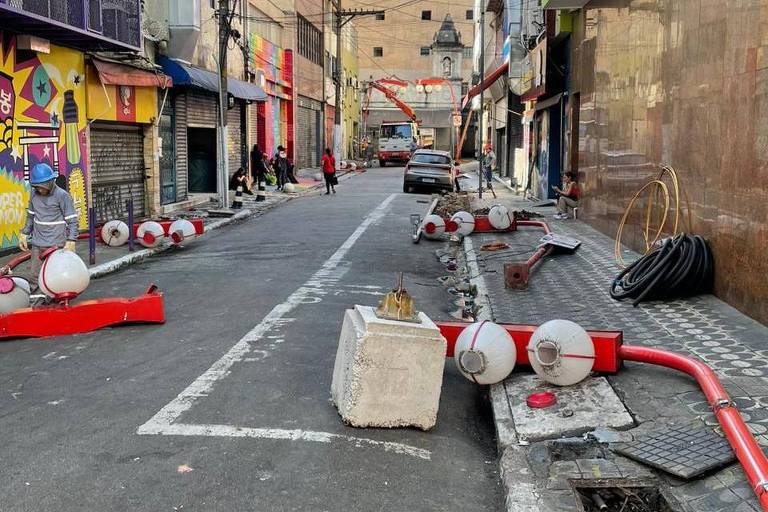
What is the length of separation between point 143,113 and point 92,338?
1362cm

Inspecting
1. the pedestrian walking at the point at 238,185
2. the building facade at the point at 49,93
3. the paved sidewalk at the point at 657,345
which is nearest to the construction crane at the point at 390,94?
the pedestrian walking at the point at 238,185

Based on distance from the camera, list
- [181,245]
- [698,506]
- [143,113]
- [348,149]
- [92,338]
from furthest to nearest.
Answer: [348,149] < [143,113] < [181,245] < [92,338] < [698,506]

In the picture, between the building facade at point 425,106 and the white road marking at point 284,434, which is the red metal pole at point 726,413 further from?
the building facade at point 425,106

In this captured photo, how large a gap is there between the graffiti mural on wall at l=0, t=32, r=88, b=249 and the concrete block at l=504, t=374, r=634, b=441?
1079 cm

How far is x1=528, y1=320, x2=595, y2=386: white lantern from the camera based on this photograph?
20.6ft

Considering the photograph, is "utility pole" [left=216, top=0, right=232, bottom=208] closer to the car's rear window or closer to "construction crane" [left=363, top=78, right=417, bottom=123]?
the car's rear window

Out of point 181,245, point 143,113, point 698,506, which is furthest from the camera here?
point 143,113

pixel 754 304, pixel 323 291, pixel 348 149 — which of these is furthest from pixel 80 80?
pixel 348 149

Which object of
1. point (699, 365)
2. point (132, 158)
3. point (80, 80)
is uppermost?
point (80, 80)

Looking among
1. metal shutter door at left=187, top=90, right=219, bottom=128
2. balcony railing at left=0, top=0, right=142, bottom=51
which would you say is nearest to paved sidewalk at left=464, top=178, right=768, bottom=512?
balcony railing at left=0, top=0, right=142, bottom=51

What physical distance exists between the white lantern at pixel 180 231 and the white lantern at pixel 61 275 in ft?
23.4

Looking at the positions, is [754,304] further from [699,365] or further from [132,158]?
[132,158]

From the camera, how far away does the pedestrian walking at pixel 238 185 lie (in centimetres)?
2433

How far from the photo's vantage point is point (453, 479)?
5070 mm
